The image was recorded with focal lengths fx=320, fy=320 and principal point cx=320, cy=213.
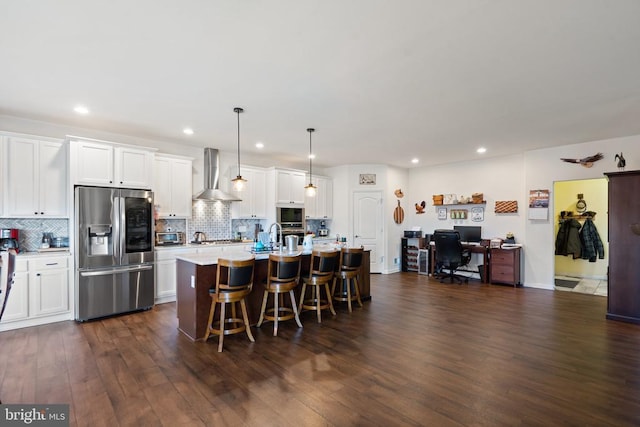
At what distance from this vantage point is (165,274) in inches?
198

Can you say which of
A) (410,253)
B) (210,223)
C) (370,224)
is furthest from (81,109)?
(410,253)

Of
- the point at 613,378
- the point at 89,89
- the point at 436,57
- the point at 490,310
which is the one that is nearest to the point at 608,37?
the point at 436,57

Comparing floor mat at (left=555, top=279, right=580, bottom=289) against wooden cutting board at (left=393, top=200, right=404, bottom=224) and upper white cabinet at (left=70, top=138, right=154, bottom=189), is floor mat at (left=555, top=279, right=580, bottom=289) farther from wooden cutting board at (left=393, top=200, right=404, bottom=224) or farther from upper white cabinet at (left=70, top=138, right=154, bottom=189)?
upper white cabinet at (left=70, top=138, right=154, bottom=189)

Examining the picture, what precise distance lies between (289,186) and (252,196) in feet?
2.78

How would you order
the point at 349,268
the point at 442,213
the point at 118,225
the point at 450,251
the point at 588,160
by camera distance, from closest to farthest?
the point at 118,225
the point at 349,268
the point at 588,160
the point at 450,251
the point at 442,213

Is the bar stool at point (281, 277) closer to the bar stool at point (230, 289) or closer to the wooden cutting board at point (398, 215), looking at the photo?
the bar stool at point (230, 289)

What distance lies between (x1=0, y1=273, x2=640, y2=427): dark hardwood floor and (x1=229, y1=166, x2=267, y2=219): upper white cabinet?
8.13 feet

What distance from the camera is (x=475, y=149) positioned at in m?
6.12

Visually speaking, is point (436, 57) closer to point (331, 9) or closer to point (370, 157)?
point (331, 9)

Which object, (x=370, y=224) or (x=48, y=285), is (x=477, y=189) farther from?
(x=48, y=285)

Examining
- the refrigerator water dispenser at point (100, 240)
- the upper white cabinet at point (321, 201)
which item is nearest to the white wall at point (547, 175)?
the upper white cabinet at point (321, 201)

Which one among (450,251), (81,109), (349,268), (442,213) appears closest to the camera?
(81,109)

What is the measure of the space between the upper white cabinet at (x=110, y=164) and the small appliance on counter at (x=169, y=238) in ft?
3.02

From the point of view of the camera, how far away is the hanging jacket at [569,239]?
7.05 meters
